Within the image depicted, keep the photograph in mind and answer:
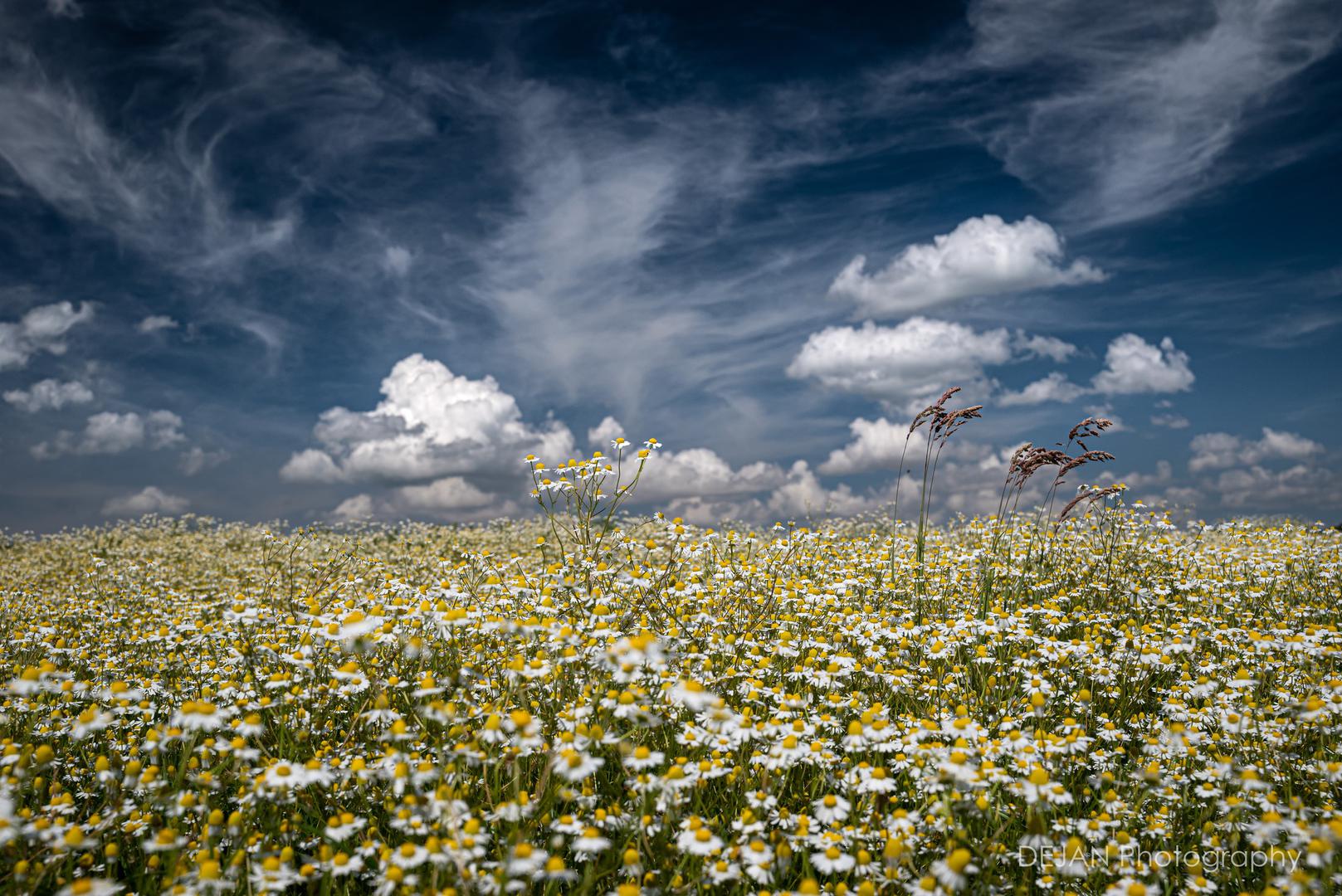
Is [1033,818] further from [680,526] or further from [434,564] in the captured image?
[434,564]

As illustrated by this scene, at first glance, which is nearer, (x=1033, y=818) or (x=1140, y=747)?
(x=1033, y=818)

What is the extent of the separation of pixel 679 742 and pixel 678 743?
0.18ft

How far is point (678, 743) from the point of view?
4.42m

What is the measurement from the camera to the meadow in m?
3.40

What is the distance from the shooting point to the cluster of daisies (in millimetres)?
3395

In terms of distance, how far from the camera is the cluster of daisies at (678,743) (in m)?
3.39

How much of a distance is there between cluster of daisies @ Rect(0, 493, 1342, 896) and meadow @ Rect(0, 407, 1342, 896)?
1.3 inches

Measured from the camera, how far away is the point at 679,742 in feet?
14.3

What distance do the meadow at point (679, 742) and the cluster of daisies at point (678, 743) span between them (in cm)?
3

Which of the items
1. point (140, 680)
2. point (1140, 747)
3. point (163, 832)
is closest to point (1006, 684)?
point (1140, 747)

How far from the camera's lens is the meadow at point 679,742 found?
3.40 m

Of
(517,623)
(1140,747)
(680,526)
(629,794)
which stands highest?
(680,526)

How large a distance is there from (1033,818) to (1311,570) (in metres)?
Result: 8.11

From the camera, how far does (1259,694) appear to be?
5.62m
